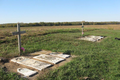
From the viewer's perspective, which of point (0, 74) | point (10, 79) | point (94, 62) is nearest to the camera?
point (10, 79)

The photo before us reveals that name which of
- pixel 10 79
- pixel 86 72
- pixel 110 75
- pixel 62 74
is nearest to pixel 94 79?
pixel 86 72

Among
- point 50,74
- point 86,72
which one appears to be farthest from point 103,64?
point 50,74

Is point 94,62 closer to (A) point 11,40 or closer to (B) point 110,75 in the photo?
(B) point 110,75

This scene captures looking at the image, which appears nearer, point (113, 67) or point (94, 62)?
point (113, 67)

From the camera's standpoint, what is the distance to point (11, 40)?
7508mm

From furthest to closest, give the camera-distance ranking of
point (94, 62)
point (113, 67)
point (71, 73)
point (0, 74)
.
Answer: point (94, 62) < point (113, 67) < point (71, 73) < point (0, 74)

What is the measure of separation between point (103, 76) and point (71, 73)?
36.0 inches

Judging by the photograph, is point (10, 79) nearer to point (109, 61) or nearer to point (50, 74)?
point (50, 74)

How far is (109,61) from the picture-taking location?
14.1 feet

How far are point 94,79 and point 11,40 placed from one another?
20.4 feet

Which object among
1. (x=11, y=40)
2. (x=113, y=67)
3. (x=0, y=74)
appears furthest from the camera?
(x=11, y=40)

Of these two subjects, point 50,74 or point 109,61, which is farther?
point 109,61

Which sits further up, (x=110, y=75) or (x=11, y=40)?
(x=11, y=40)

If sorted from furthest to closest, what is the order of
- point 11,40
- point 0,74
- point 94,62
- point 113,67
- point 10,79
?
1. point 11,40
2. point 94,62
3. point 113,67
4. point 0,74
5. point 10,79
